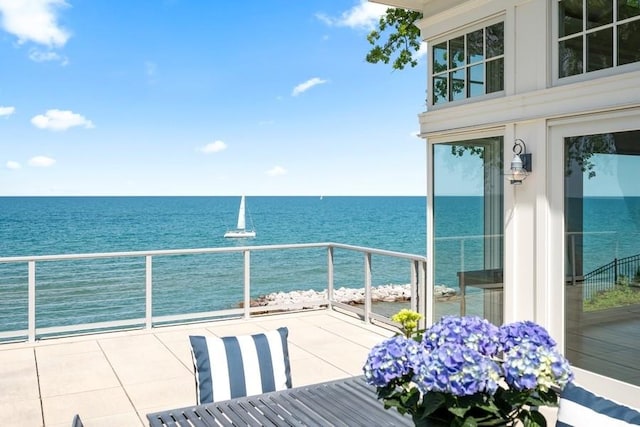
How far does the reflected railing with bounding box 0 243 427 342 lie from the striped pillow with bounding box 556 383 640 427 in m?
3.88

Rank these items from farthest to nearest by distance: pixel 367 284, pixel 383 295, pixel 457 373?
pixel 383 295
pixel 367 284
pixel 457 373

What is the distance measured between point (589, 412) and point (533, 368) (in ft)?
1.68

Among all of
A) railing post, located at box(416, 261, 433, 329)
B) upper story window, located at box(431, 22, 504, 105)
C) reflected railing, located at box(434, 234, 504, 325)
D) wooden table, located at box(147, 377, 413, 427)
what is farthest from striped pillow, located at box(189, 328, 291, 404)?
railing post, located at box(416, 261, 433, 329)

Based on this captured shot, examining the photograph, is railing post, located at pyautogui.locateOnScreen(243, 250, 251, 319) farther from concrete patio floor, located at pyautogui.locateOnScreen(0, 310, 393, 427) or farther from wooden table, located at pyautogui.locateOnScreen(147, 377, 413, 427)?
wooden table, located at pyautogui.locateOnScreen(147, 377, 413, 427)

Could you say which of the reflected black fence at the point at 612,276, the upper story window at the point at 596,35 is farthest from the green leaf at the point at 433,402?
the upper story window at the point at 596,35

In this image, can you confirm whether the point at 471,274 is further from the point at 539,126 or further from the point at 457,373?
the point at 457,373

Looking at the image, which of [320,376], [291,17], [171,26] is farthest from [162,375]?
[171,26]

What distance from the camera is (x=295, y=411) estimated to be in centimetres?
233

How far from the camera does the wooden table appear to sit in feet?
7.26

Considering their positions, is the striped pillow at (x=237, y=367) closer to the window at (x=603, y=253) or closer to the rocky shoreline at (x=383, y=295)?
the window at (x=603, y=253)

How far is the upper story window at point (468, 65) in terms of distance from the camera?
4508 millimetres

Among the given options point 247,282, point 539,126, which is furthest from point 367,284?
point 539,126

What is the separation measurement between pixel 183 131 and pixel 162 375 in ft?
114

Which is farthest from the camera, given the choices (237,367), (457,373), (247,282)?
(247,282)
